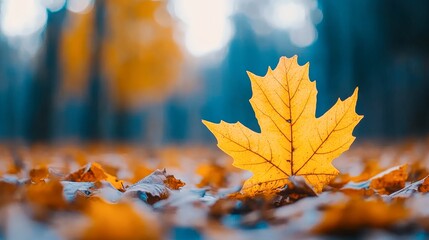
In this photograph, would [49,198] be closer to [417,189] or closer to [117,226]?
[117,226]

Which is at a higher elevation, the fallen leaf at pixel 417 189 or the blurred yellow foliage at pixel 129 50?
the blurred yellow foliage at pixel 129 50

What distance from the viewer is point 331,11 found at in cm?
1872

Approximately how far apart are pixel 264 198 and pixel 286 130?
0.69 feet

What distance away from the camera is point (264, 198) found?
4.39 feet

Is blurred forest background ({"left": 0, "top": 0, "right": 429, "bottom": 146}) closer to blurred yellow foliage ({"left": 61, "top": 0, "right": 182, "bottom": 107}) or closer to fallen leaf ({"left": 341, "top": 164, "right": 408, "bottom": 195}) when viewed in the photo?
blurred yellow foliage ({"left": 61, "top": 0, "right": 182, "bottom": 107})

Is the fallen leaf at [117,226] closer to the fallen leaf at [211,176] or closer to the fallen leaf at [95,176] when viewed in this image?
the fallen leaf at [95,176]

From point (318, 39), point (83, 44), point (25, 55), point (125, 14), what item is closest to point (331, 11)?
point (318, 39)

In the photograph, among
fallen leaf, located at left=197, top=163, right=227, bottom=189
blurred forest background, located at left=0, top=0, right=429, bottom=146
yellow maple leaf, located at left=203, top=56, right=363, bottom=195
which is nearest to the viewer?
yellow maple leaf, located at left=203, top=56, right=363, bottom=195

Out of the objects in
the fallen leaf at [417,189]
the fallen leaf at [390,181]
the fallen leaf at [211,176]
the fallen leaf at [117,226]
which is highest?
the fallen leaf at [211,176]

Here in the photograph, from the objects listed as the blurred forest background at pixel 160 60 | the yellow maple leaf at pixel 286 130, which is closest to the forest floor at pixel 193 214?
the yellow maple leaf at pixel 286 130

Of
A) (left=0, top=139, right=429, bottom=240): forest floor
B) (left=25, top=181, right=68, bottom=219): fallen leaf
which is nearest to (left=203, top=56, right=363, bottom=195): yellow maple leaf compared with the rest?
(left=0, top=139, right=429, bottom=240): forest floor

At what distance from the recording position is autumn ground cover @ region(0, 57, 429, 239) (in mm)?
792

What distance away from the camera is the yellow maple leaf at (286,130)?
128 cm

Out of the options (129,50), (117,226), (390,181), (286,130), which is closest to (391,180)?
(390,181)
